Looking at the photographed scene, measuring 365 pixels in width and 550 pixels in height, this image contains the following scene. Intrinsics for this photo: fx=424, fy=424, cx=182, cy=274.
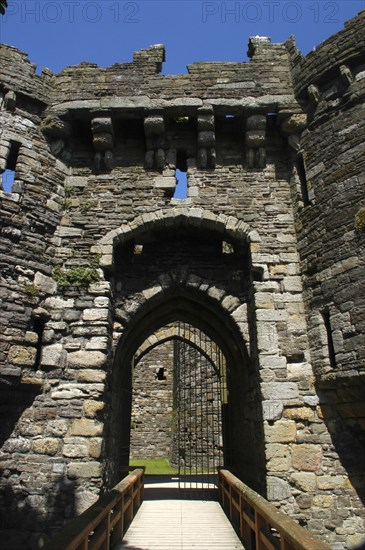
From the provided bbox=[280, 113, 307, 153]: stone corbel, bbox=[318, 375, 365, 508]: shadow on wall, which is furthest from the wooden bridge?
bbox=[280, 113, 307, 153]: stone corbel

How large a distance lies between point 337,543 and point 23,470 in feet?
12.6

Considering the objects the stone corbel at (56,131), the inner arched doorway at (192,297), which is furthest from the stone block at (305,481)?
the stone corbel at (56,131)

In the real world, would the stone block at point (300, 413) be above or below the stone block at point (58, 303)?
below

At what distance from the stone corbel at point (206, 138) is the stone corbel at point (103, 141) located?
1.41 metres

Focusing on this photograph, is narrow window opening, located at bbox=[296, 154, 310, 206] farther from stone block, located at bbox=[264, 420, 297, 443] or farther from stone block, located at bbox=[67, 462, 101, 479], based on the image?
stone block, located at bbox=[67, 462, 101, 479]

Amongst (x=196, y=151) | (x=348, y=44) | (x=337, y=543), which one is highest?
(x=348, y=44)

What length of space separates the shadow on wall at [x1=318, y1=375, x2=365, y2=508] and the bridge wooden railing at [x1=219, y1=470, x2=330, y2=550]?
134 cm

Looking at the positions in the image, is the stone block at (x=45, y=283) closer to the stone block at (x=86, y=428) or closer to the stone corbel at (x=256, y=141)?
the stone block at (x=86, y=428)

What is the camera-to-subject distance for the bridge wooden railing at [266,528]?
2604 millimetres

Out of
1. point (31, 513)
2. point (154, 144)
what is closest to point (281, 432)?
point (31, 513)

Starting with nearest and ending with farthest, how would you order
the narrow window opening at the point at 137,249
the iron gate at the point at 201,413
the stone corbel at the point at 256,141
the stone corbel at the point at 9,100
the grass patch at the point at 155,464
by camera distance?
the stone corbel at the point at 9,100 < the stone corbel at the point at 256,141 < the narrow window opening at the point at 137,249 < the iron gate at the point at 201,413 < the grass patch at the point at 155,464

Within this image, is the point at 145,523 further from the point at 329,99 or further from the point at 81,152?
the point at 329,99

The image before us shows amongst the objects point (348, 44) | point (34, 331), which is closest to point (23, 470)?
point (34, 331)

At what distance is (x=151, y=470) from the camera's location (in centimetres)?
1237
